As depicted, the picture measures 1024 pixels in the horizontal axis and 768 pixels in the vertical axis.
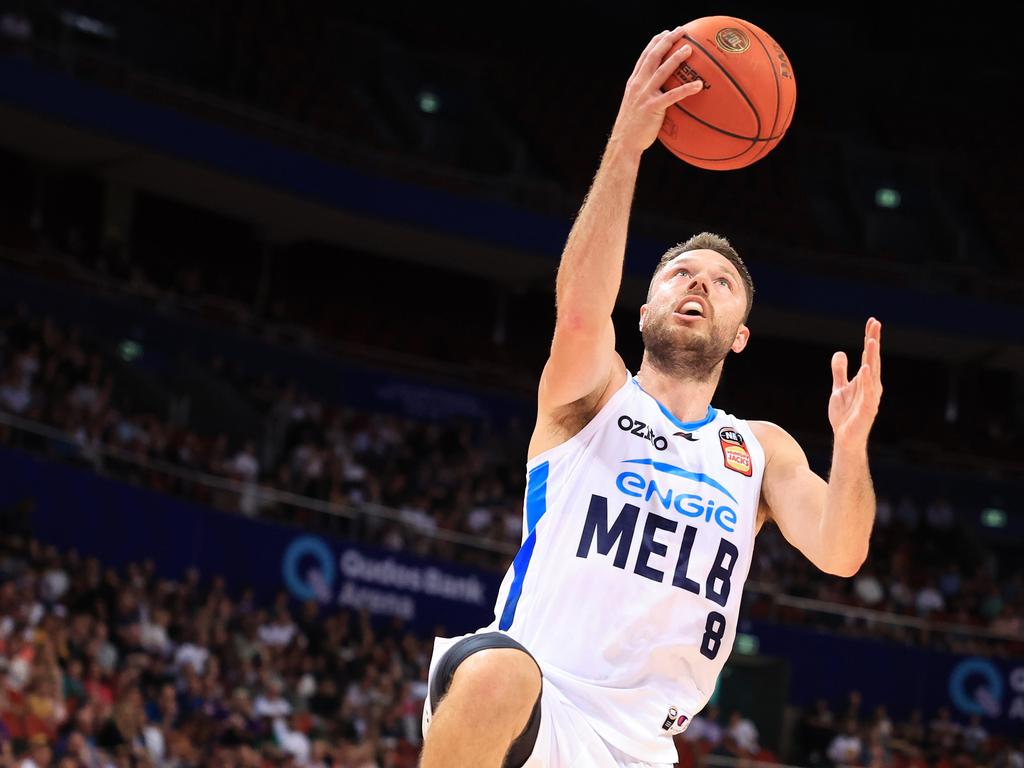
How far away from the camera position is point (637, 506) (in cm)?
468

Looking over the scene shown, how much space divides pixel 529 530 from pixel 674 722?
0.78 meters

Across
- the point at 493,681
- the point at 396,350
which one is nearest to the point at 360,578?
the point at 396,350

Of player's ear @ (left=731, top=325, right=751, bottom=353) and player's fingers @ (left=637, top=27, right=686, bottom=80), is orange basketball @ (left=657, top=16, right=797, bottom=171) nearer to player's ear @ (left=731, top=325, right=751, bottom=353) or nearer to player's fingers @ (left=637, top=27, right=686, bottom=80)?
player's fingers @ (left=637, top=27, right=686, bottom=80)

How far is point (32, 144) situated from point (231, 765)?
14.2 m

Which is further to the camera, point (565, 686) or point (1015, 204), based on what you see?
point (1015, 204)

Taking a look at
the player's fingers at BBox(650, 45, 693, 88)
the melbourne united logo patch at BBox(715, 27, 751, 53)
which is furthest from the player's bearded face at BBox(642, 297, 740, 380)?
the melbourne united logo patch at BBox(715, 27, 751, 53)

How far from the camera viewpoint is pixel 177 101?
2359 centimetres

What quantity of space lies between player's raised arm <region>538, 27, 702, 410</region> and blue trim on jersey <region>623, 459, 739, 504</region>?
311 millimetres

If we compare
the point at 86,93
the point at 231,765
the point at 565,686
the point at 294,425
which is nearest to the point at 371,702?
the point at 231,765

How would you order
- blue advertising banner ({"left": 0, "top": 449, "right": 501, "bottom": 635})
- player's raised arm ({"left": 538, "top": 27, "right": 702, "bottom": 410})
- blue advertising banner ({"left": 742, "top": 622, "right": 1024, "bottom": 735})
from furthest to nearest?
blue advertising banner ({"left": 742, "top": 622, "right": 1024, "bottom": 735}), blue advertising banner ({"left": 0, "top": 449, "right": 501, "bottom": 635}), player's raised arm ({"left": 538, "top": 27, "right": 702, "bottom": 410})

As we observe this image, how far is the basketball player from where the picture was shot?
4465mm

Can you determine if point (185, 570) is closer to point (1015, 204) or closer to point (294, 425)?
point (294, 425)

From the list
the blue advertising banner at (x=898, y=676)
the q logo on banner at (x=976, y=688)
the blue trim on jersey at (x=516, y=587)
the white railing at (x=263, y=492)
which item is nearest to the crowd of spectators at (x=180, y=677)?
the white railing at (x=263, y=492)

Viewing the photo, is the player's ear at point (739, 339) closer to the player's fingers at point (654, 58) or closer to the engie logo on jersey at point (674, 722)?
the player's fingers at point (654, 58)
